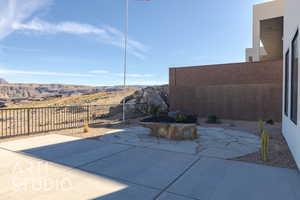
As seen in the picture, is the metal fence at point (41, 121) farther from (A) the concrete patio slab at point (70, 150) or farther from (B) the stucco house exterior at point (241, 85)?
(B) the stucco house exterior at point (241, 85)

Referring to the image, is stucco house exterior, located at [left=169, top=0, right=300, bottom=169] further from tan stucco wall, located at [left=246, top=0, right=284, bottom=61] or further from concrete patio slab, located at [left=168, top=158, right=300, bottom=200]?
concrete patio slab, located at [left=168, top=158, right=300, bottom=200]

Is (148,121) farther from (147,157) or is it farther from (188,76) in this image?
(188,76)

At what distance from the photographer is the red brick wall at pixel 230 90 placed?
8.84 m

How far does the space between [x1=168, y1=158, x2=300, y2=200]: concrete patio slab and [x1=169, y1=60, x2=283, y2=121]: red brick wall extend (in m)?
6.75

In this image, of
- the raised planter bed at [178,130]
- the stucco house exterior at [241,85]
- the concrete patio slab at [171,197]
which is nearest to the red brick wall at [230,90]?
the stucco house exterior at [241,85]

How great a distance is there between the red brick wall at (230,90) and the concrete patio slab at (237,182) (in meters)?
6.75

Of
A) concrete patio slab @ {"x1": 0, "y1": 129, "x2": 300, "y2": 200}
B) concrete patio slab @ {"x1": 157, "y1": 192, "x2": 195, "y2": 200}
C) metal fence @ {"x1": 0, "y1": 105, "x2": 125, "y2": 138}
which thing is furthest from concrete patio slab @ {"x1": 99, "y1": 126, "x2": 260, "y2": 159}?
metal fence @ {"x1": 0, "y1": 105, "x2": 125, "y2": 138}

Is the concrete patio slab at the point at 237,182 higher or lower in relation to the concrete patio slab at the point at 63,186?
higher

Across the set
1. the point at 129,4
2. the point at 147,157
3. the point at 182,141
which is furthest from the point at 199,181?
the point at 129,4

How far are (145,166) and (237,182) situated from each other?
162cm

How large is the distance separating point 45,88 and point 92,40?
188 m

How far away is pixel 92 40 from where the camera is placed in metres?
17.3

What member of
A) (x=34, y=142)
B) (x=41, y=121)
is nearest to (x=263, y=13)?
(x=34, y=142)

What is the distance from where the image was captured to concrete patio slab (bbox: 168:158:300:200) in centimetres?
241
